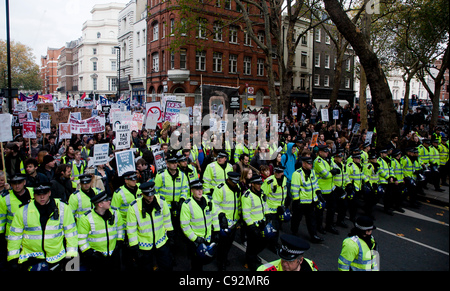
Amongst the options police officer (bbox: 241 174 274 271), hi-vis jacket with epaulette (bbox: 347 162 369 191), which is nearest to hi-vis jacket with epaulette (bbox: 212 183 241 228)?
police officer (bbox: 241 174 274 271)

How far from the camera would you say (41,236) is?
167 inches

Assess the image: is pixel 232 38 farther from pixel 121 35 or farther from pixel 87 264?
pixel 87 264

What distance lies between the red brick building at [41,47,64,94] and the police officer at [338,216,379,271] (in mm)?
111613

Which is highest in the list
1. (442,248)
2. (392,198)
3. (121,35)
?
(121,35)

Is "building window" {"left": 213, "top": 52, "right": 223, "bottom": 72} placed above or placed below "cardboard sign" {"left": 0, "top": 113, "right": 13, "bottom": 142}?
above

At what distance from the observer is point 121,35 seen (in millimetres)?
46688

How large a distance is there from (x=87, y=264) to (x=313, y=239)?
478cm

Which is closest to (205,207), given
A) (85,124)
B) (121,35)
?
(85,124)

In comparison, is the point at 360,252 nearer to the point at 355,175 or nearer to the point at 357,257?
the point at 357,257

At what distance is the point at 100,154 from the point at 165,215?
343 centimetres

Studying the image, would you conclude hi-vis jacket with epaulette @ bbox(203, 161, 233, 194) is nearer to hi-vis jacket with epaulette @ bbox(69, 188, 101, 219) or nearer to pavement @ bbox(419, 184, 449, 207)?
hi-vis jacket with epaulette @ bbox(69, 188, 101, 219)

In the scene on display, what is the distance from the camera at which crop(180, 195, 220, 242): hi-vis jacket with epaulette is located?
5055mm
